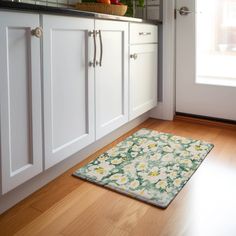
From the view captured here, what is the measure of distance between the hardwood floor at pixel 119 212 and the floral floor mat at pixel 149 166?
0.16 feet

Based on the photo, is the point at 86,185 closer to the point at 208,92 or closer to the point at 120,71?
the point at 120,71

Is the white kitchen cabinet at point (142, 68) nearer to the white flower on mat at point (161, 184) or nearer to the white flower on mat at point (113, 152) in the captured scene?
the white flower on mat at point (113, 152)

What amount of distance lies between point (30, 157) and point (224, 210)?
36.0 inches

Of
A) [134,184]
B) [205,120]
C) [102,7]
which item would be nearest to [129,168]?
[134,184]

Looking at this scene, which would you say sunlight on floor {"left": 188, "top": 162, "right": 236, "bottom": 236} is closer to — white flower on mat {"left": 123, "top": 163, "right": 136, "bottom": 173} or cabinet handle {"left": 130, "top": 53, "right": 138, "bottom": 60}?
white flower on mat {"left": 123, "top": 163, "right": 136, "bottom": 173}

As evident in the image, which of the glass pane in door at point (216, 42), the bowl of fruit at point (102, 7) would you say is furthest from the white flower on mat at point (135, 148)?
the glass pane in door at point (216, 42)

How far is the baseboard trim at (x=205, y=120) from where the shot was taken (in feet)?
8.65

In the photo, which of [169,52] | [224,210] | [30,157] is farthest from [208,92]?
[30,157]

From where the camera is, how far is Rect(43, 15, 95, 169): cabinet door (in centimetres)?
143

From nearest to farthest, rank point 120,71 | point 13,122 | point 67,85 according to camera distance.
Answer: point 13,122 < point 67,85 < point 120,71

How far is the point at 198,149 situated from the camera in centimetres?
208

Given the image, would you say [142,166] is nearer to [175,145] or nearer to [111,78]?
[175,145]

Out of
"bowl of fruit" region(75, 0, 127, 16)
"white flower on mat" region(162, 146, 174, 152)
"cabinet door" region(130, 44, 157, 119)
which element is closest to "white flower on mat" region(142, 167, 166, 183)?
"white flower on mat" region(162, 146, 174, 152)

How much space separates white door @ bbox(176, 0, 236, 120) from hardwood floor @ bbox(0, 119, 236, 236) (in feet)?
3.33
